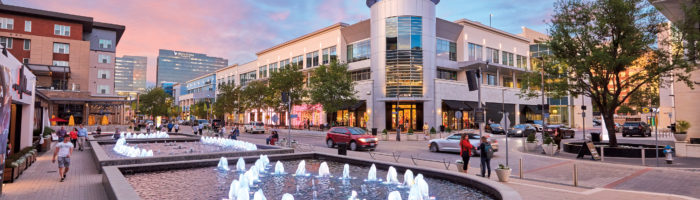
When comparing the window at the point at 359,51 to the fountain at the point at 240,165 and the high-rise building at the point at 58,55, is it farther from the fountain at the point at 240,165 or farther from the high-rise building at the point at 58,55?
the fountain at the point at 240,165

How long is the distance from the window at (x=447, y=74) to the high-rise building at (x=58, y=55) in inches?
1774

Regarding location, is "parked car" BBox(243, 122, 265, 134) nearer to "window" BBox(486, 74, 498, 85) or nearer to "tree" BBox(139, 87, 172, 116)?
"window" BBox(486, 74, 498, 85)

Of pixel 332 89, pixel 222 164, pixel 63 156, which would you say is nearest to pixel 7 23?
pixel 332 89

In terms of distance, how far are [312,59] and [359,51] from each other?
11.7 metres

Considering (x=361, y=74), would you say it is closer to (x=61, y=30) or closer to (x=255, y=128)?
(x=255, y=128)

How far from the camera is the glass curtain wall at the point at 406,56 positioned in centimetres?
4938

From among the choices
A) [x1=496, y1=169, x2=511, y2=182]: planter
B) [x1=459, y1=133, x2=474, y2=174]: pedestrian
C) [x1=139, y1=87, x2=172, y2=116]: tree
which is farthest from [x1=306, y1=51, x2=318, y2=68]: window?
[x1=139, y1=87, x2=172, y2=116]: tree

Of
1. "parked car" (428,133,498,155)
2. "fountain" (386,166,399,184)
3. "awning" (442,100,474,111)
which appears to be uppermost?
"awning" (442,100,474,111)

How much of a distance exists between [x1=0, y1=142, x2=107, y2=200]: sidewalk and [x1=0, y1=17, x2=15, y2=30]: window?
54.7m

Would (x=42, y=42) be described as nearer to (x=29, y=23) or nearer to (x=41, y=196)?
(x=29, y=23)

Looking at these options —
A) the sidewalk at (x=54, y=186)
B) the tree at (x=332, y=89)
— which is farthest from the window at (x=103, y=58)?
the sidewalk at (x=54, y=186)

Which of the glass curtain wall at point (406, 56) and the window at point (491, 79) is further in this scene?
the window at point (491, 79)

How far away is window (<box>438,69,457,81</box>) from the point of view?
53.7 m

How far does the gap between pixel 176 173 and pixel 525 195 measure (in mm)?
11406
